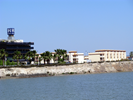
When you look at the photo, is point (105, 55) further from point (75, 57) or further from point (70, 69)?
point (70, 69)

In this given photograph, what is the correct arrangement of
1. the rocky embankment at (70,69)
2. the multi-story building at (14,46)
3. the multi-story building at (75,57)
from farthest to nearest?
the multi-story building at (75,57) < the multi-story building at (14,46) < the rocky embankment at (70,69)

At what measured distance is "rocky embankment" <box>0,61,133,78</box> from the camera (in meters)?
112

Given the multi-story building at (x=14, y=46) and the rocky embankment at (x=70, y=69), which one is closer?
the rocky embankment at (x=70, y=69)

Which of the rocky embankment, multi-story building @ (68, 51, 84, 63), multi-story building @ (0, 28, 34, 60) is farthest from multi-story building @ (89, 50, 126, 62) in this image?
multi-story building @ (0, 28, 34, 60)

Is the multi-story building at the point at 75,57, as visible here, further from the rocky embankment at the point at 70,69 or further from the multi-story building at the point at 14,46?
the rocky embankment at the point at 70,69

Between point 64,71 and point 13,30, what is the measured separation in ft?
174

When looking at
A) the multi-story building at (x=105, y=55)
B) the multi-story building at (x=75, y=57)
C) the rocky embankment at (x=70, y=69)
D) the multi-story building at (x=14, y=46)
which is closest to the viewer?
the rocky embankment at (x=70, y=69)

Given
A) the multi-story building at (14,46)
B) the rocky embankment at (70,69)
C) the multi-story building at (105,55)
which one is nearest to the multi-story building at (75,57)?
the multi-story building at (105,55)

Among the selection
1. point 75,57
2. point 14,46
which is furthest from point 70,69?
point 75,57

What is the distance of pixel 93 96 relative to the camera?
184 ft

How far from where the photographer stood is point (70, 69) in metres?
126

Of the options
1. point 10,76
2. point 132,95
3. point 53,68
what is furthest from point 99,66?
point 132,95

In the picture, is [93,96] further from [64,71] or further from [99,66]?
[99,66]

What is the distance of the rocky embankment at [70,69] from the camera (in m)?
112
